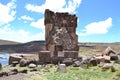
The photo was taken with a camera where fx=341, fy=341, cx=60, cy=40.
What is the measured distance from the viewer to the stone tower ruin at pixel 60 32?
39.1 metres

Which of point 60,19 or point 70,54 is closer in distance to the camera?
point 70,54

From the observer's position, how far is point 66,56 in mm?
37312

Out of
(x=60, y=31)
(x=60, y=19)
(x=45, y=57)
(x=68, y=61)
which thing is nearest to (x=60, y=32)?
(x=60, y=31)

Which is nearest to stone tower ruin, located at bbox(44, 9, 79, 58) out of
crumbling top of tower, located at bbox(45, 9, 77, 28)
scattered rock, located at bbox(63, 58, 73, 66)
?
crumbling top of tower, located at bbox(45, 9, 77, 28)

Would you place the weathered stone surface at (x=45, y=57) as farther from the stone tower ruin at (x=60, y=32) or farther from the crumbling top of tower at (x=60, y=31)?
the crumbling top of tower at (x=60, y=31)

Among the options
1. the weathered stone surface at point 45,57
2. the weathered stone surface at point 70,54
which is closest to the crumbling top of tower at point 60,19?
the weathered stone surface at point 70,54

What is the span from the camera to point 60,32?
129ft

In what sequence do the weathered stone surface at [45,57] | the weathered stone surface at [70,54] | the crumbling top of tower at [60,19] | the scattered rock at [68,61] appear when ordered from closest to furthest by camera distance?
the scattered rock at [68,61] < the weathered stone surface at [45,57] < the weathered stone surface at [70,54] < the crumbling top of tower at [60,19]

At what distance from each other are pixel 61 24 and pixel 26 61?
23.9 ft

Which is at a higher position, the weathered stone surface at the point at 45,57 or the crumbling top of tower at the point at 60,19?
the crumbling top of tower at the point at 60,19

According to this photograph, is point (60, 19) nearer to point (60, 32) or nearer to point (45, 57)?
point (60, 32)

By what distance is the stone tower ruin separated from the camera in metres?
39.1

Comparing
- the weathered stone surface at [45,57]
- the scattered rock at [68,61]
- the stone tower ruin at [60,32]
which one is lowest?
the scattered rock at [68,61]

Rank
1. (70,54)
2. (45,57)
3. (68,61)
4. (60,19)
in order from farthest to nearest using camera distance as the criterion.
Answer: (60,19)
(70,54)
(45,57)
(68,61)
